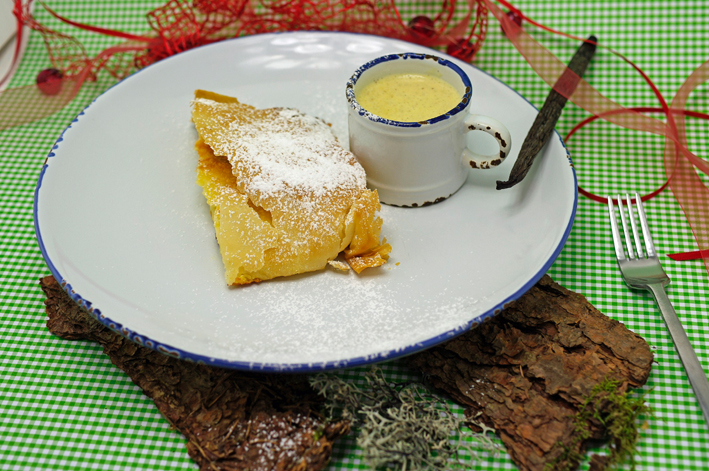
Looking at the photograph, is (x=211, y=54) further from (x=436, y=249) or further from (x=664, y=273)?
(x=664, y=273)

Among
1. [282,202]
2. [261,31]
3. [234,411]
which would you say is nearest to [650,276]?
[282,202]

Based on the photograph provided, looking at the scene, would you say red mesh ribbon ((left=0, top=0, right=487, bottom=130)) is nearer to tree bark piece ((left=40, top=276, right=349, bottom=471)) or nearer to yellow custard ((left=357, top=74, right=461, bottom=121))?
yellow custard ((left=357, top=74, right=461, bottom=121))

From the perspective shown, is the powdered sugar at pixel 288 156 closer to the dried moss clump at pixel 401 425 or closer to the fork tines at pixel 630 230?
the dried moss clump at pixel 401 425

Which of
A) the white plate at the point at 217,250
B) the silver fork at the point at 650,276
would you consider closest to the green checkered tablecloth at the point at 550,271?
the silver fork at the point at 650,276

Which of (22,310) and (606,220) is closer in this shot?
(22,310)

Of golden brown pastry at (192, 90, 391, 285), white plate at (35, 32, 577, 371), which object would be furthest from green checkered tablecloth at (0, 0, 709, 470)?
golden brown pastry at (192, 90, 391, 285)

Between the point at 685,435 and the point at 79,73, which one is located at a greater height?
the point at 79,73

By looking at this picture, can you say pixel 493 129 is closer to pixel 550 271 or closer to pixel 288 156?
pixel 550 271

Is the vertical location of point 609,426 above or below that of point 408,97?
below

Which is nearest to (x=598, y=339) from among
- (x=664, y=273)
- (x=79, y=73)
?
(x=664, y=273)
